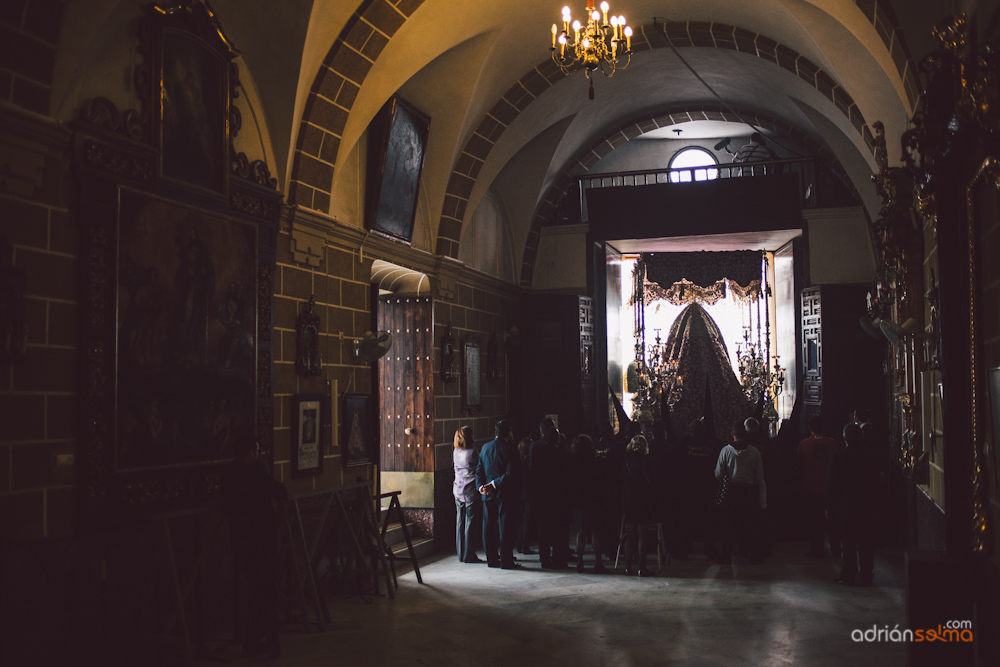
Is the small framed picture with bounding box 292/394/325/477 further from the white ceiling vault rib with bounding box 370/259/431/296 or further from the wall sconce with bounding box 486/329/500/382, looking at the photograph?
the wall sconce with bounding box 486/329/500/382

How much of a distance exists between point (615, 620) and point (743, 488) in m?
2.61

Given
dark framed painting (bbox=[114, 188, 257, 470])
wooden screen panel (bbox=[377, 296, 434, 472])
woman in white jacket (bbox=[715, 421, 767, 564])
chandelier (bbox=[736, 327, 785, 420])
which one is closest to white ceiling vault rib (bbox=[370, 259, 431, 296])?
wooden screen panel (bbox=[377, 296, 434, 472])

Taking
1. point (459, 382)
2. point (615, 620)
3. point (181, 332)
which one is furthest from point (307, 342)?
point (615, 620)

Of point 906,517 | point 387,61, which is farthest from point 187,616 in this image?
point 906,517

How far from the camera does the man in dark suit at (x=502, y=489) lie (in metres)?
8.54

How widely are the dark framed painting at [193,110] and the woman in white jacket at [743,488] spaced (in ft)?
17.9

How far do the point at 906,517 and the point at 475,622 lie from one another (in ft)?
17.7

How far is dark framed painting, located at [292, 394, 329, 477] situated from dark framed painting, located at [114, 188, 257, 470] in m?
0.65

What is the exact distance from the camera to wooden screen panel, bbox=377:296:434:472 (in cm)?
988

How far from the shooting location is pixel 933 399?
638cm

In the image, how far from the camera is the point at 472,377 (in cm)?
1105

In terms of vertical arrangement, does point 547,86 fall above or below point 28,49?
above

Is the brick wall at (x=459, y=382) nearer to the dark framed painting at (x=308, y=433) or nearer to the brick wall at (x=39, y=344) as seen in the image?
the dark framed painting at (x=308, y=433)

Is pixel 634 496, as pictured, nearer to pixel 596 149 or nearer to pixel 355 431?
pixel 355 431
